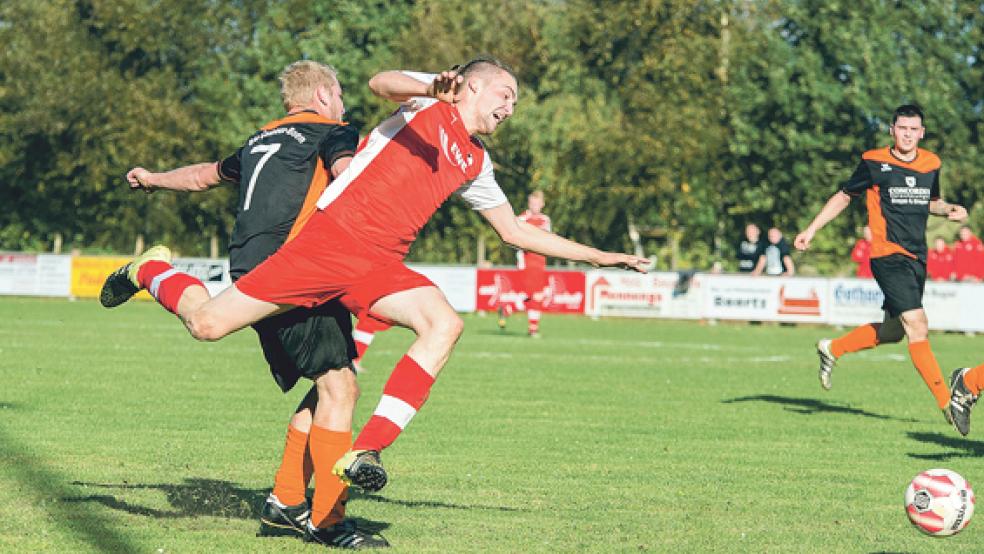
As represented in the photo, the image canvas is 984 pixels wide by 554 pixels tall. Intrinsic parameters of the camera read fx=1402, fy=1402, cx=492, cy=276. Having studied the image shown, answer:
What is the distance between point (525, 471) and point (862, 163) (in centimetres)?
523

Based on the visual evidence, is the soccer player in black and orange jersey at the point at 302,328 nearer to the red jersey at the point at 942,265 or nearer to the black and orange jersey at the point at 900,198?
the black and orange jersey at the point at 900,198

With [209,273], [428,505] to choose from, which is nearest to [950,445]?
[428,505]

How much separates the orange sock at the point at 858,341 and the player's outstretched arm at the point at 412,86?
779 cm

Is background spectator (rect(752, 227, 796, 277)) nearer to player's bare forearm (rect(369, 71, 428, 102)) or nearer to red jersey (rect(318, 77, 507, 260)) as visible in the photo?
red jersey (rect(318, 77, 507, 260))

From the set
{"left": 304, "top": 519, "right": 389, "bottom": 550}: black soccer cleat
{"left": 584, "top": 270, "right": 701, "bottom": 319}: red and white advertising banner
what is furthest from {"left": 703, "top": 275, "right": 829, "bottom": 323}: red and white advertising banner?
{"left": 304, "top": 519, "right": 389, "bottom": 550}: black soccer cleat

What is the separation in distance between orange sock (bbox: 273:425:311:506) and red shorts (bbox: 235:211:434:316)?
885 millimetres

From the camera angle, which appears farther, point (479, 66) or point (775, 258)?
point (775, 258)

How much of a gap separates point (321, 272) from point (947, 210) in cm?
746

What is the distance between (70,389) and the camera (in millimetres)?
12750

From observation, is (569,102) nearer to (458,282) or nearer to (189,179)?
(458,282)

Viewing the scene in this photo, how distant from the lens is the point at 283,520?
6.47m

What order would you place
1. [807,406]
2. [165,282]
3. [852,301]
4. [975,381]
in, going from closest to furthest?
1. [165,282]
2. [975,381]
3. [807,406]
4. [852,301]

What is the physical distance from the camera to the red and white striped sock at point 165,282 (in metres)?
6.55

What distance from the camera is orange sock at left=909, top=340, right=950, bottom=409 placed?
1169 cm
